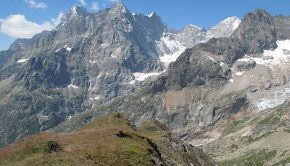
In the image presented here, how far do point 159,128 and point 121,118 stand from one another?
35.0 metres

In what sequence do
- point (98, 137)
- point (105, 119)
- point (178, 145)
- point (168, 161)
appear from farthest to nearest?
point (178, 145) → point (105, 119) → point (168, 161) → point (98, 137)

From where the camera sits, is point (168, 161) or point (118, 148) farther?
point (168, 161)

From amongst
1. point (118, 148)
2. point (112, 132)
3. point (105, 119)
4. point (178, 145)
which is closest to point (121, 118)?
point (105, 119)

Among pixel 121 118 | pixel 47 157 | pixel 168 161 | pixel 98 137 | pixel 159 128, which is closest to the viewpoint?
pixel 47 157

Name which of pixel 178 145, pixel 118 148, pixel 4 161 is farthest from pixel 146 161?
pixel 178 145

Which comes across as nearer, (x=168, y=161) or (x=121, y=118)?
(x=168, y=161)

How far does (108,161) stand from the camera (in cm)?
4488

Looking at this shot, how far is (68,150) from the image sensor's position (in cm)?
4656

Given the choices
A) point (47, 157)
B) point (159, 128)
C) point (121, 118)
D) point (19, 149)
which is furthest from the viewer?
point (159, 128)

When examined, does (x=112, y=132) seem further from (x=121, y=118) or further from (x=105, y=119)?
(x=121, y=118)

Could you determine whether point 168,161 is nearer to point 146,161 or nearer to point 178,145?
point 146,161

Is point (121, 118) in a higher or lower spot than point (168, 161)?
higher

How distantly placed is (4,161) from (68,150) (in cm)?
627

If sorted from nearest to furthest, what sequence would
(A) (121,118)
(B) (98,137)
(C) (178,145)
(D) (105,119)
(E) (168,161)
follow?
(B) (98,137)
(E) (168,161)
(D) (105,119)
(A) (121,118)
(C) (178,145)
